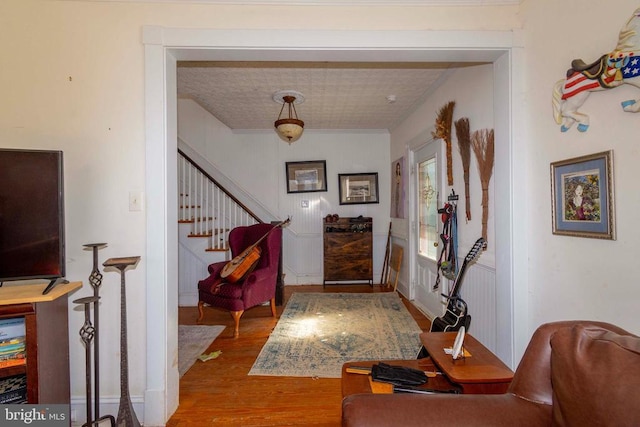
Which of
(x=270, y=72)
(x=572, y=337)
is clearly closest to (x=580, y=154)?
(x=572, y=337)

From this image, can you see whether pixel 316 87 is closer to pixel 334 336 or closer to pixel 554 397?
pixel 334 336

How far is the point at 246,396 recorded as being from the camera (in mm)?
1986

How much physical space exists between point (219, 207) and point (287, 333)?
220 cm

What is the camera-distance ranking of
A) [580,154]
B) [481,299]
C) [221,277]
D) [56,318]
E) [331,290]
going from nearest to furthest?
[580,154], [56,318], [481,299], [221,277], [331,290]

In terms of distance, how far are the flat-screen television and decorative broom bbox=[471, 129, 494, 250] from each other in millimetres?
2630

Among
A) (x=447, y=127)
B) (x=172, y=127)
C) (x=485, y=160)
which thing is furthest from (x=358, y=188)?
(x=172, y=127)

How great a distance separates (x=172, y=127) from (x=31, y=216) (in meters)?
0.85

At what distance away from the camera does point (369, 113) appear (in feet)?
13.6

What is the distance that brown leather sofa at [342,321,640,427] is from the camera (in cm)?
74

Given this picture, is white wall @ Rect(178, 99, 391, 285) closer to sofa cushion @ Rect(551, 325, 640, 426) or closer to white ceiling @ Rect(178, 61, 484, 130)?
white ceiling @ Rect(178, 61, 484, 130)

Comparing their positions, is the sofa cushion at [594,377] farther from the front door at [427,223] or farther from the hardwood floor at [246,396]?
the front door at [427,223]

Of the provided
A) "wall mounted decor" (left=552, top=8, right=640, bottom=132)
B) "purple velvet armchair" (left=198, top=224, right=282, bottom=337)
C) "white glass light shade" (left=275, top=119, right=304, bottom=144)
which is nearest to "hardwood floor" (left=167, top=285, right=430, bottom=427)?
"purple velvet armchair" (left=198, top=224, right=282, bottom=337)

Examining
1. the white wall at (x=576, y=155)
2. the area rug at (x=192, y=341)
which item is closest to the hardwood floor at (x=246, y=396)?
the area rug at (x=192, y=341)

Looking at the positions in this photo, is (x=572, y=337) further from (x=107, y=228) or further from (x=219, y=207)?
(x=219, y=207)
